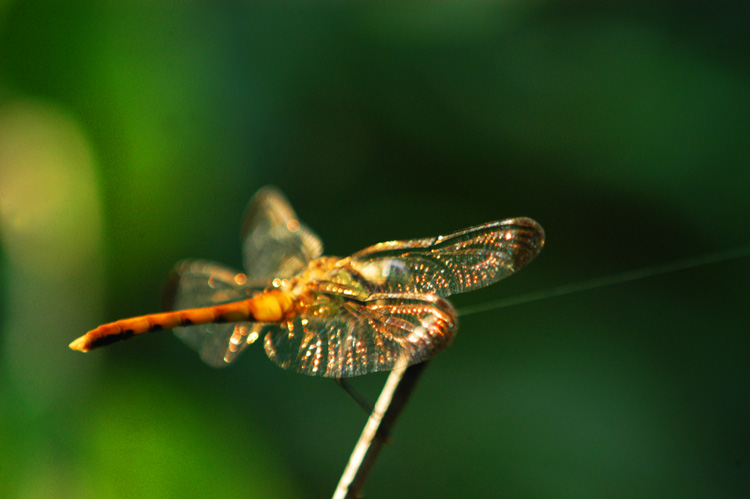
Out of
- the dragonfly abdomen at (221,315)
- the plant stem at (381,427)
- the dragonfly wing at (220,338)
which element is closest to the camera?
the plant stem at (381,427)

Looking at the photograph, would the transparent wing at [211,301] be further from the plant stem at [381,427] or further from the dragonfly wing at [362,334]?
the plant stem at [381,427]

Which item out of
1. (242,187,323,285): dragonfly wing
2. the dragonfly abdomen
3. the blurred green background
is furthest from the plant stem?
the blurred green background

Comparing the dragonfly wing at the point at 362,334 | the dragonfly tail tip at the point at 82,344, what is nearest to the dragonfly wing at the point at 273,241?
the dragonfly wing at the point at 362,334

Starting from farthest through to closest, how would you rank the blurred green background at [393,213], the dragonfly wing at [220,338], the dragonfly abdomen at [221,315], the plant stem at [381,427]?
the blurred green background at [393,213] < the dragonfly wing at [220,338] < the dragonfly abdomen at [221,315] < the plant stem at [381,427]

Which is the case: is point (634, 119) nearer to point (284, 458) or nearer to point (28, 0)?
point (284, 458)

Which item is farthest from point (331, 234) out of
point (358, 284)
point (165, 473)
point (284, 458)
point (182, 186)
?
point (358, 284)
